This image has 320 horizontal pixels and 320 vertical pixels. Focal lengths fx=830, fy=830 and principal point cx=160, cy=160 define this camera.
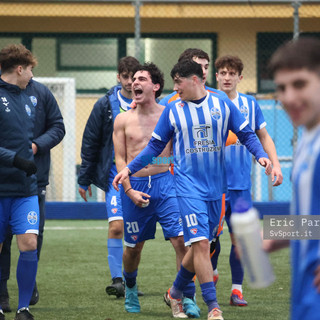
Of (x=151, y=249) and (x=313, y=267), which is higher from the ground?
(x=313, y=267)

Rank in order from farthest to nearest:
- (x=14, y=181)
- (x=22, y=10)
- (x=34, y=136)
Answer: (x=22, y=10), (x=34, y=136), (x=14, y=181)

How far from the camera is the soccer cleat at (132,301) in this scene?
668 cm

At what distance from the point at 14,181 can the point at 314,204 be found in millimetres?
3375

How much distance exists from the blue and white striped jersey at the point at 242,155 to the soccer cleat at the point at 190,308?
1160 millimetres

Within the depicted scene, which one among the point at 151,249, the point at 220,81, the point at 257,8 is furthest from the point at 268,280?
the point at 257,8

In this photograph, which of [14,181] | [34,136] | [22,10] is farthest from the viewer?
[22,10]

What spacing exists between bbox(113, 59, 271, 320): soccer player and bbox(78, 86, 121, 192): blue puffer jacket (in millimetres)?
1651

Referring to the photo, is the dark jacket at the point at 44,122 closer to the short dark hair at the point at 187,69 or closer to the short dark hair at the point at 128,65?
the short dark hair at the point at 128,65

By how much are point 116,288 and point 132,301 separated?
2.02 ft

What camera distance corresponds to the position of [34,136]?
681 cm

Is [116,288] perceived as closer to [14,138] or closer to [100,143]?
[100,143]

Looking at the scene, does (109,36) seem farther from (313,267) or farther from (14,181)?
(313,267)

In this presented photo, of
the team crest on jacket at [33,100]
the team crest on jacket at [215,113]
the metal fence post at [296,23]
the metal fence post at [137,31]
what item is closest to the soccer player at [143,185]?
the team crest on jacket at [33,100]

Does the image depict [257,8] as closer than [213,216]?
No
